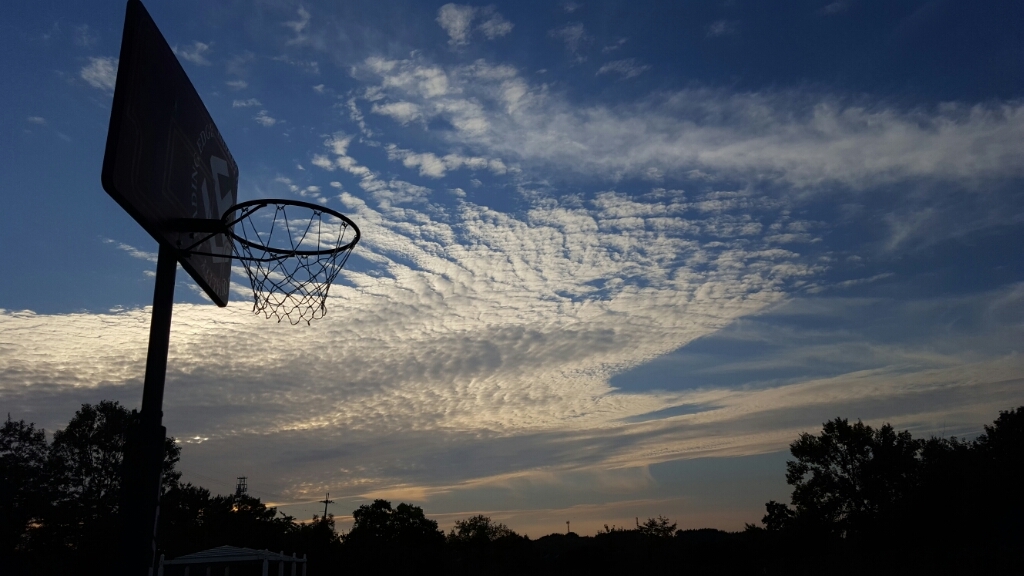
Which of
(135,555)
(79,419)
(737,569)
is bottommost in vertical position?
(737,569)

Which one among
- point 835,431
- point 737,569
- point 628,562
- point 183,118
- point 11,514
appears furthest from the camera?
point 835,431

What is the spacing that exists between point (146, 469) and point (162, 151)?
2.62 metres

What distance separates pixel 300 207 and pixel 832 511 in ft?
116

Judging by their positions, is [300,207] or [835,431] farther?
[835,431]

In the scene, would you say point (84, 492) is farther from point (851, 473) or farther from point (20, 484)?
point (851, 473)

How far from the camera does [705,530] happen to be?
101ft

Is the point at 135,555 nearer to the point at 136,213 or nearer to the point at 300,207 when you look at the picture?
the point at 136,213

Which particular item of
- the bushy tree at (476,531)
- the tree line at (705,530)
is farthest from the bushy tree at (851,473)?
the bushy tree at (476,531)

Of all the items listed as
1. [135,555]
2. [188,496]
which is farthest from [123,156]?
[188,496]

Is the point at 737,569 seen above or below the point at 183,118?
below

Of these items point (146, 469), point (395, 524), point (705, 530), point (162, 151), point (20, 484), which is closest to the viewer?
point (146, 469)

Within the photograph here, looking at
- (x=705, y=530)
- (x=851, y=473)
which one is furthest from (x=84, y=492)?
(x=851, y=473)

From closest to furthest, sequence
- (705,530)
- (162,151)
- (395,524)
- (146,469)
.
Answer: (146,469) < (162,151) < (705,530) < (395,524)

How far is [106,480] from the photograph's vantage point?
27.3 meters
